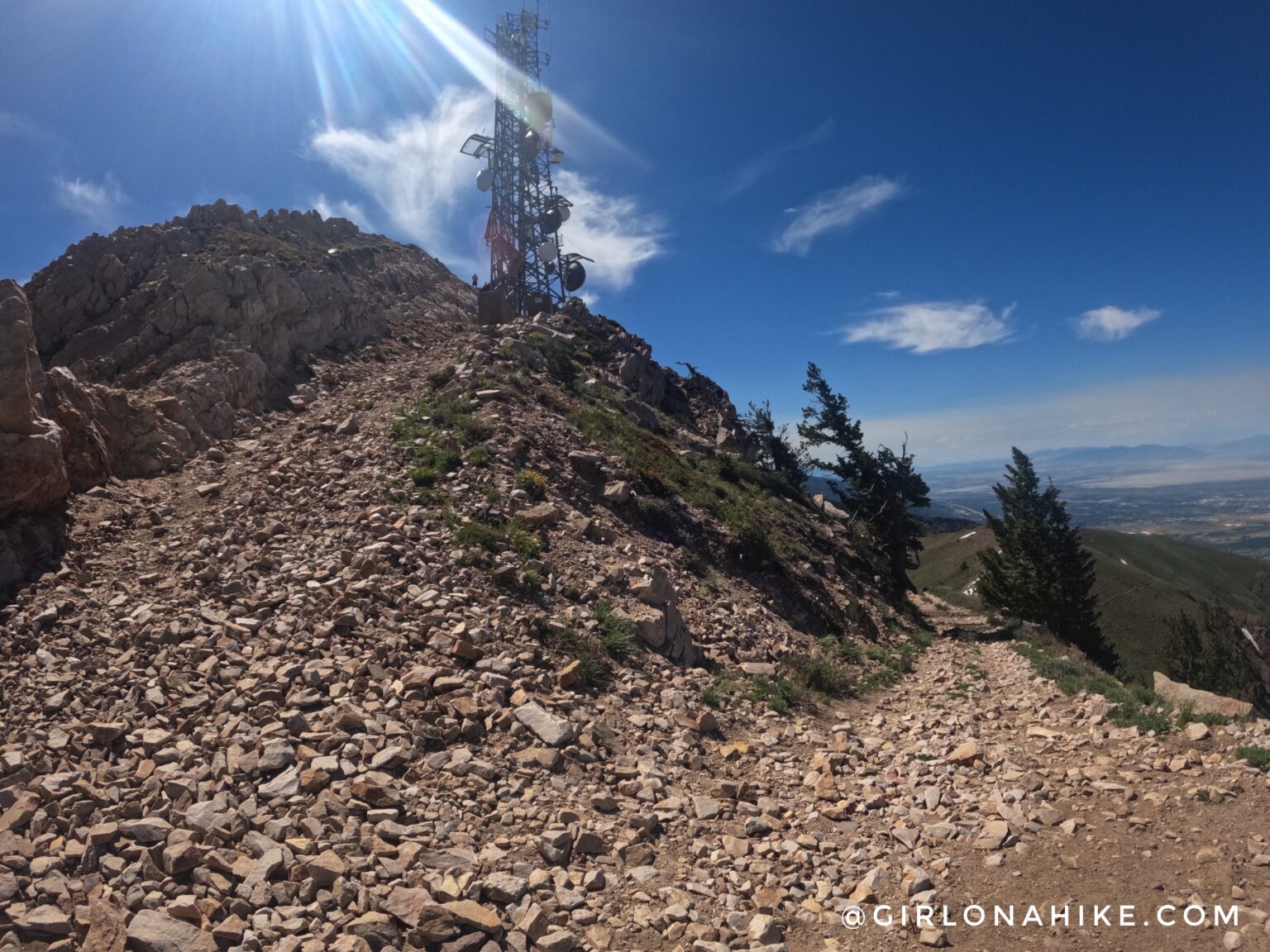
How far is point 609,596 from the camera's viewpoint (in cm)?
1193

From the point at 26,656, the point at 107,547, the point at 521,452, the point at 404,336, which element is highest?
the point at 404,336

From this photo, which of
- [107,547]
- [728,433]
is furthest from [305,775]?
[728,433]

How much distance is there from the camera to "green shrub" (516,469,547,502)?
14305 mm

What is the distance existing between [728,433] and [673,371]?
7.18 m

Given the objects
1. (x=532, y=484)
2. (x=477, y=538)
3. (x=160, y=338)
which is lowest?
(x=477, y=538)

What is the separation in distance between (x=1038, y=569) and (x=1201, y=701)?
84.0 feet

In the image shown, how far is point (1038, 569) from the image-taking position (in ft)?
105

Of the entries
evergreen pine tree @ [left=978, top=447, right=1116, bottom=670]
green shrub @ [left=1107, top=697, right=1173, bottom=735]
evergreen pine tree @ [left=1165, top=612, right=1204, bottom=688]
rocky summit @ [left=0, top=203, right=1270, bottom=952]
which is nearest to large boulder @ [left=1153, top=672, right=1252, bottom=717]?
green shrub @ [left=1107, top=697, right=1173, bottom=735]

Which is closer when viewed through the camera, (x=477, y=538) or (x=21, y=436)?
(x=21, y=436)

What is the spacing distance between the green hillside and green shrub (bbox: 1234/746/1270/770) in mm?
24673

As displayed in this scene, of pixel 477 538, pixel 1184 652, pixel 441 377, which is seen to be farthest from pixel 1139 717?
pixel 1184 652

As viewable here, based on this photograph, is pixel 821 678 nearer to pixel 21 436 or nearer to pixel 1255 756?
pixel 1255 756

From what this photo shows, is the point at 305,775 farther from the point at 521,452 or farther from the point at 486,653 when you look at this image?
the point at 521,452

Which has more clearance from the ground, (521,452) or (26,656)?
(521,452)
